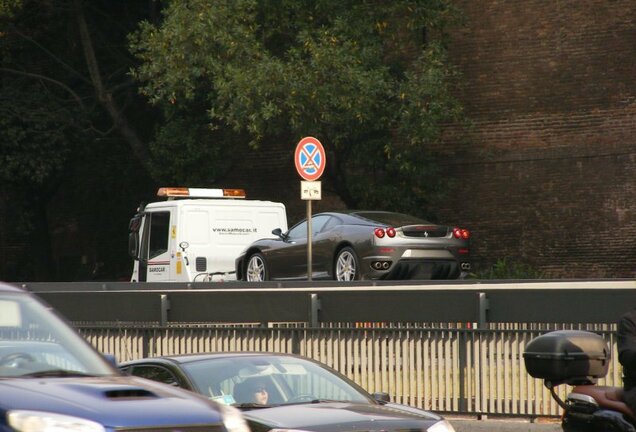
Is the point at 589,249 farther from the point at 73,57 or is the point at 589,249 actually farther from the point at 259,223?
the point at 73,57

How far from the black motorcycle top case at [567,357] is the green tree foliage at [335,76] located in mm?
23284

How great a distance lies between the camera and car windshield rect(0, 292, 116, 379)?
719cm

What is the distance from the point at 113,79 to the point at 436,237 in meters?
18.3

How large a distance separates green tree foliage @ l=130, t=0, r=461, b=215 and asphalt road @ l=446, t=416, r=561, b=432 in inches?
654

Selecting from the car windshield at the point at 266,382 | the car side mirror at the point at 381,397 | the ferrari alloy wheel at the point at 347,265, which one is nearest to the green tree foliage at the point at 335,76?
the ferrari alloy wheel at the point at 347,265

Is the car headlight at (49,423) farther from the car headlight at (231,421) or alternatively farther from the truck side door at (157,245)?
the truck side door at (157,245)

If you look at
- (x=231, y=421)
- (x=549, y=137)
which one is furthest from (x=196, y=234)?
(x=231, y=421)

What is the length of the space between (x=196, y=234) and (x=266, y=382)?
17252 millimetres

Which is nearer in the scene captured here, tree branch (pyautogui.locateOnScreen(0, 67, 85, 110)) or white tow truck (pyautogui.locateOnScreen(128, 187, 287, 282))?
white tow truck (pyautogui.locateOnScreen(128, 187, 287, 282))

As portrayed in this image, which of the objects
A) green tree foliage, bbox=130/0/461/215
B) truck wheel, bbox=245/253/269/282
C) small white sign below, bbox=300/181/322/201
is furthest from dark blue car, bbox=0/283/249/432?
green tree foliage, bbox=130/0/461/215

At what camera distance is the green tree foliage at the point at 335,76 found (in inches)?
1193

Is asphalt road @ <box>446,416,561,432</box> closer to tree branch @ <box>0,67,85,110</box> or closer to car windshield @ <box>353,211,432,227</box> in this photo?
car windshield @ <box>353,211,432,227</box>

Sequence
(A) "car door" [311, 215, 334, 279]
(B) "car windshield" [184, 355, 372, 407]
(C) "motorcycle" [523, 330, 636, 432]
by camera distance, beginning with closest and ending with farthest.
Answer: (C) "motorcycle" [523, 330, 636, 432]
(B) "car windshield" [184, 355, 372, 407]
(A) "car door" [311, 215, 334, 279]

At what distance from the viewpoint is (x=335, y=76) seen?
30.3 meters
